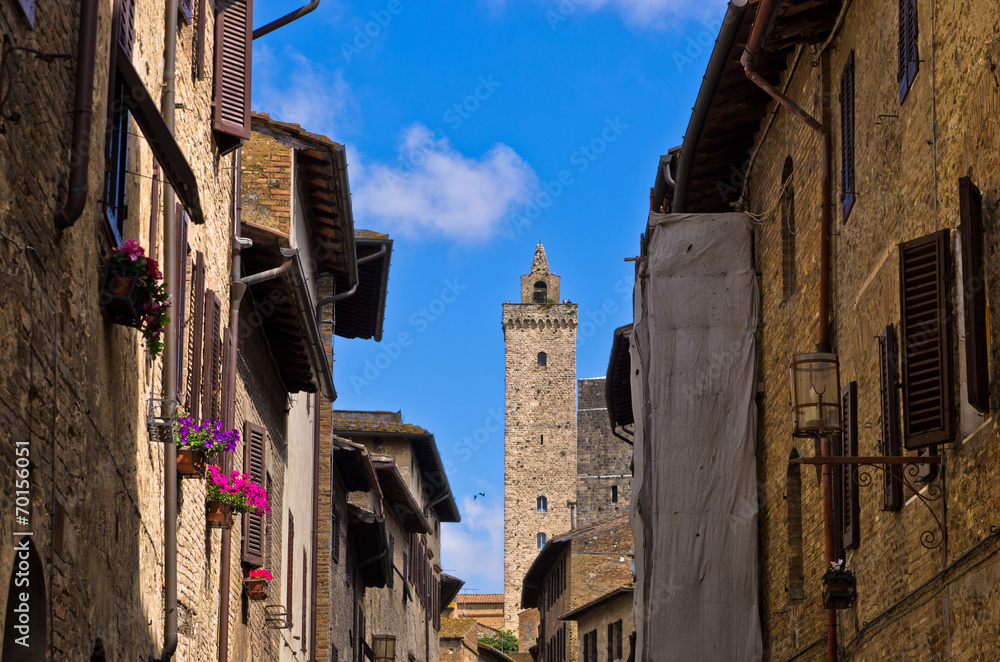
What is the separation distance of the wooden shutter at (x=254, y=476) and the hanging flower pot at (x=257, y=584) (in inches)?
4.6

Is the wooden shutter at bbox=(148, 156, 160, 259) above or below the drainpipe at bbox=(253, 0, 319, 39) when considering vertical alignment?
below

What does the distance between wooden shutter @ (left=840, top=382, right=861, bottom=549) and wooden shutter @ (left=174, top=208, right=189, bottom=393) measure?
4.82m

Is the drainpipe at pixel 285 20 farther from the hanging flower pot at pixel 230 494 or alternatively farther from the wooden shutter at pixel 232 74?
the hanging flower pot at pixel 230 494

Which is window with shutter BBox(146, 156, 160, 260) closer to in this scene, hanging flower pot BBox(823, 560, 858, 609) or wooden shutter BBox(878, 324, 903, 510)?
wooden shutter BBox(878, 324, 903, 510)

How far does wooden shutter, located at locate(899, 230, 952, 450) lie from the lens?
7324 mm

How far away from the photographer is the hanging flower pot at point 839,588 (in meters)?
9.43

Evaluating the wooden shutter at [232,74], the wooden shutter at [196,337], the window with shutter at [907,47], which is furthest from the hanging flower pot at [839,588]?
the wooden shutter at [232,74]

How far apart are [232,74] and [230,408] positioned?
3069mm

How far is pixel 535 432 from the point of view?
8038cm

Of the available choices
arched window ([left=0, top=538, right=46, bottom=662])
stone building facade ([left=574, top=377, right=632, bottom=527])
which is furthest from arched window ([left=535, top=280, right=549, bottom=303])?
arched window ([left=0, top=538, right=46, bottom=662])

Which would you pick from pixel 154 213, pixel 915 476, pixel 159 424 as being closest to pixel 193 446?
pixel 159 424

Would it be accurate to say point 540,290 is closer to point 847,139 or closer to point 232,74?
point 232,74

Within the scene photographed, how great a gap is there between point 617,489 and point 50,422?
69996 mm

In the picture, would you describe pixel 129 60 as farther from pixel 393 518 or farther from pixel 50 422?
pixel 393 518
